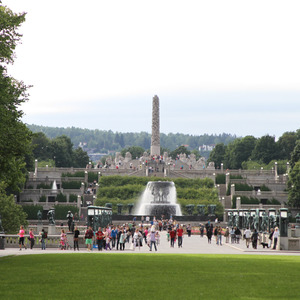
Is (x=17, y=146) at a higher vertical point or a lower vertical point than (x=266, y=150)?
lower

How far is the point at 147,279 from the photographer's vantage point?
933 inches

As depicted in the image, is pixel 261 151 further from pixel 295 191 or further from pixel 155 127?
pixel 295 191

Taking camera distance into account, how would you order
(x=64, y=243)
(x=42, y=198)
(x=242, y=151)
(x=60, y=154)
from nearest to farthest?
(x=64, y=243)
(x=42, y=198)
(x=60, y=154)
(x=242, y=151)

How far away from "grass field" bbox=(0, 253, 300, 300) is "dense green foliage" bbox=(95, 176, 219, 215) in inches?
2790

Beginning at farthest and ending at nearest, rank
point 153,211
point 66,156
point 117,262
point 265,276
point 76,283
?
point 66,156 → point 153,211 → point 117,262 → point 265,276 → point 76,283

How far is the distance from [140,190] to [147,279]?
281ft

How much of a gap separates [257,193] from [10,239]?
63.4m

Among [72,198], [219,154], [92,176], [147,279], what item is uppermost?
[219,154]

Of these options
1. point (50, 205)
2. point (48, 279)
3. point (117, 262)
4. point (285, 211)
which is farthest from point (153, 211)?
point (48, 279)

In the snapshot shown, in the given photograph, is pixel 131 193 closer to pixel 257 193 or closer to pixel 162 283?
pixel 257 193

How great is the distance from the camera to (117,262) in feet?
99.4

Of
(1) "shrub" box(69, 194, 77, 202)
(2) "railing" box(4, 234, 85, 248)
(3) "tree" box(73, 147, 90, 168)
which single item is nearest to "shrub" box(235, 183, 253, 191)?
(1) "shrub" box(69, 194, 77, 202)

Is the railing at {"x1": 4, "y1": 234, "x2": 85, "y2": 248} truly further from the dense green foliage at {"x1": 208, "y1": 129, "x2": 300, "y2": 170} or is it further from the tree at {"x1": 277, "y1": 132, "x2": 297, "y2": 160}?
the tree at {"x1": 277, "y1": 132, "x2": 297, "y2": 160}

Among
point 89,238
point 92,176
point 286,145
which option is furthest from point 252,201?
point 286,145
